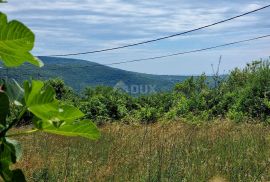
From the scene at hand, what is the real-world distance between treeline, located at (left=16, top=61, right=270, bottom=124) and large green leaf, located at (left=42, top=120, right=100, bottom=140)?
39.2ft

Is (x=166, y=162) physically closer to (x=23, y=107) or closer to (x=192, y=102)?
(x=23, y=107)

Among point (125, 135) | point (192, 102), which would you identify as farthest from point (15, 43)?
point (192, 102)

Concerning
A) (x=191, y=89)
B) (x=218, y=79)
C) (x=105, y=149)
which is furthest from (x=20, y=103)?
(x=191, y=89)

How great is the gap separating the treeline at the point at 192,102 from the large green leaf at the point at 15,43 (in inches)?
474

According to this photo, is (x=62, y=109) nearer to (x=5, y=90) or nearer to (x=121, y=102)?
(x=5, y=90)

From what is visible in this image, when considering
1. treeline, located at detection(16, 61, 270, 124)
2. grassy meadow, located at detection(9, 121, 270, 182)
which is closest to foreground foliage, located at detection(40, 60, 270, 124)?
treeline, located at detection(16, 61, 270, 124)

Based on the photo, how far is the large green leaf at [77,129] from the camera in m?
0.62

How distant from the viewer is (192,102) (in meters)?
17.3

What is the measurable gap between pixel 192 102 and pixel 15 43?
16.9m

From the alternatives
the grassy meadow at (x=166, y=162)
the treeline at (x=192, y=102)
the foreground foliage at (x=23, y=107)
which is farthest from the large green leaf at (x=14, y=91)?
the treeline at (x=192, y=102)

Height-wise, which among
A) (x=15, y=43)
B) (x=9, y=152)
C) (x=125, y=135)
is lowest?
(x=125, y=135)

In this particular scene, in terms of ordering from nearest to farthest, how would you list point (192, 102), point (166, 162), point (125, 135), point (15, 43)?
point (15, 43)
point (166, 162)
point (125, 135)
point (192, 102)

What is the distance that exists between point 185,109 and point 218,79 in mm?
3637

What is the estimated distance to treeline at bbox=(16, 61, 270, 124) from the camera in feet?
48.5
